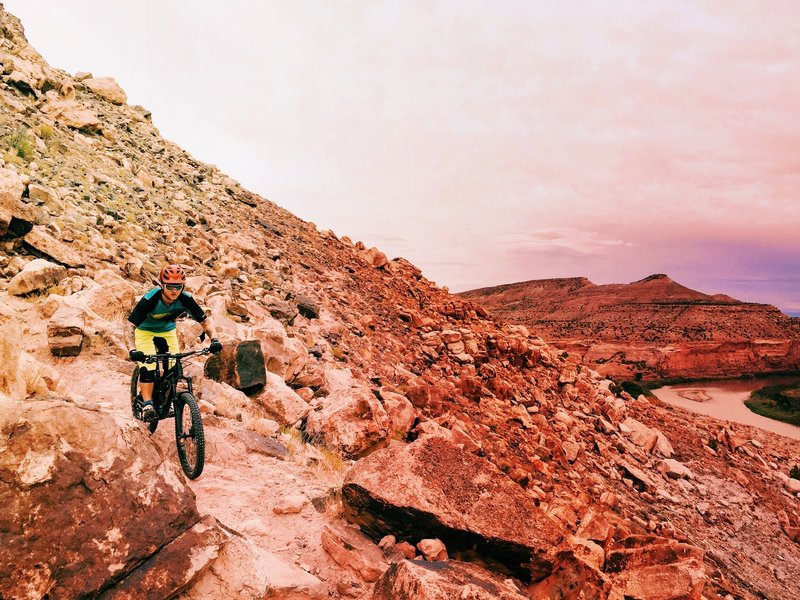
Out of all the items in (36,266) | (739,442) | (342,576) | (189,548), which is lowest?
(739,442)

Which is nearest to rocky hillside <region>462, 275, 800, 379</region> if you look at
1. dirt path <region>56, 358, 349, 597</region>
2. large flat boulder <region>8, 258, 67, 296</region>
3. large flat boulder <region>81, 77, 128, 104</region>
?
large flat boulder <region>81, 77, 128, 104</region>

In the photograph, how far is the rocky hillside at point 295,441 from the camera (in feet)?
9.80

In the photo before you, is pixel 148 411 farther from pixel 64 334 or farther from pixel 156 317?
pixel 64 334

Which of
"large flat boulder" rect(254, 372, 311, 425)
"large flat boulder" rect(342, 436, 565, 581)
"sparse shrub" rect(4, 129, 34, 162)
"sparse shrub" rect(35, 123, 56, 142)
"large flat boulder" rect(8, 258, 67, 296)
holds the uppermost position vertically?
"sparse shrub" rect(35, 123, 56, 142)

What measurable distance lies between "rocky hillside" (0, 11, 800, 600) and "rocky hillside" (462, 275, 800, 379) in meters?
41.9

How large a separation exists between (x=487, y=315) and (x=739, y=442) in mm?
13641

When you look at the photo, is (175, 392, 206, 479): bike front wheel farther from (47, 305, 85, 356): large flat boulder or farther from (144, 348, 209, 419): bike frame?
(47, 305, 85, 356): large flat boulder

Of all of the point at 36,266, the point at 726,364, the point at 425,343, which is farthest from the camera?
the point at 726,364

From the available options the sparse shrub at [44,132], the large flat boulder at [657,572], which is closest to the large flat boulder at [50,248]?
the sparse shrub at [44,132]

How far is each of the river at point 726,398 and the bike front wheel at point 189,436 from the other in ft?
173

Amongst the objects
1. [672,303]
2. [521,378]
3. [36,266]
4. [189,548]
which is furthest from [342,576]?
[672,303]

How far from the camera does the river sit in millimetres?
48625

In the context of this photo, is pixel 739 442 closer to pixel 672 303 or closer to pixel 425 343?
pixel 425 343

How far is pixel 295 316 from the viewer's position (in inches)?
540
